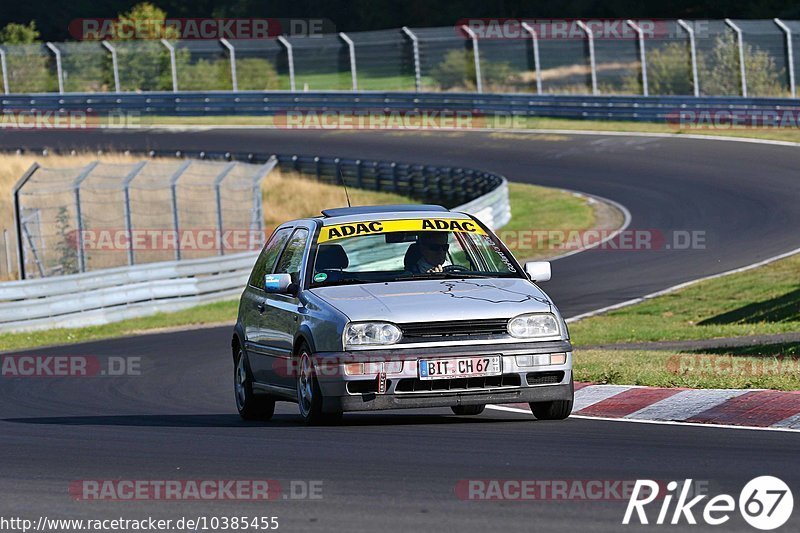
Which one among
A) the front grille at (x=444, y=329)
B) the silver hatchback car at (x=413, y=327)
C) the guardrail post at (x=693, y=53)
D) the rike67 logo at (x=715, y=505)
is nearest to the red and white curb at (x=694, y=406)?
the silver hatchback car at (x=413, y=327)

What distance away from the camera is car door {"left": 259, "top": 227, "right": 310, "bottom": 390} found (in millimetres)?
9828

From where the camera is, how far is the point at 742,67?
40.6m

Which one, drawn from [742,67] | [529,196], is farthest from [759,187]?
[742,67]

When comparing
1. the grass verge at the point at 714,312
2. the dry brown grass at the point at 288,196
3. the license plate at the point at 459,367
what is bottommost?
the dry brown grass at the point at 288,196

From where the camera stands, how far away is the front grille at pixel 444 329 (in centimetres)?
883

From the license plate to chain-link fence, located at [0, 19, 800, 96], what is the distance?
1308 inches

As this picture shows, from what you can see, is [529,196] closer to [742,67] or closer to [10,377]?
[742,67]

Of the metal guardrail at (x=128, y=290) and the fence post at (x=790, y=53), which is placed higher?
the fence post at (x=790, y=53)

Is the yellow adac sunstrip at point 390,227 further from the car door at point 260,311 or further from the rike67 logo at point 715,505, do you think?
the rike67 logo at point 715,505

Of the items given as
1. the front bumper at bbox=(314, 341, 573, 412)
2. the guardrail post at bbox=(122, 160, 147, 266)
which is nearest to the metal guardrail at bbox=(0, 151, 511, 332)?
the guardrail post at bbox=(122, 160, 147, 266)

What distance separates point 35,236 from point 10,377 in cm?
1060

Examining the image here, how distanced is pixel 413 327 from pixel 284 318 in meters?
1.46

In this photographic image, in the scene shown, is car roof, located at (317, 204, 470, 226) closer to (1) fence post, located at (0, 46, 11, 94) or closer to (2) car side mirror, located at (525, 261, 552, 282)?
(2) car side mirror, located at (525, 261, 552, 282)

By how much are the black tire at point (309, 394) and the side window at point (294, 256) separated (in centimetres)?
80
